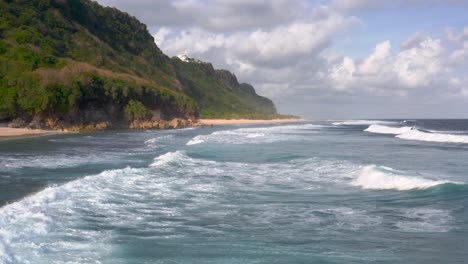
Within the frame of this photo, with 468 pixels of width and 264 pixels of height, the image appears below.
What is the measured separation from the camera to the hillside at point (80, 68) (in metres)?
53.1

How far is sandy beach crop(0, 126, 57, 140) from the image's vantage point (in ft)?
139

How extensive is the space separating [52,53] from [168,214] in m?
66.0

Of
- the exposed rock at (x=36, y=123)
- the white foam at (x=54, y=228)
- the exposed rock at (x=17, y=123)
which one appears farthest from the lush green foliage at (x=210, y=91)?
the white foam at (x=54, y=228)

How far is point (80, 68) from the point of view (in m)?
64.0

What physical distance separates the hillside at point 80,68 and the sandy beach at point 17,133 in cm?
300

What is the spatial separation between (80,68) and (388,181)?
2137 inches

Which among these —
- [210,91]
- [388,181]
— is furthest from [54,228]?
[210,91]

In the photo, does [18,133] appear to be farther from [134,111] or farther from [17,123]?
[134,111]

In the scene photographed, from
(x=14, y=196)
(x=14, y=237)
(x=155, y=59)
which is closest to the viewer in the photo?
(x=14, y=237)

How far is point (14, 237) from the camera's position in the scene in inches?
382

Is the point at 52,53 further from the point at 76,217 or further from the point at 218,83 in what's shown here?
the point at 218,83

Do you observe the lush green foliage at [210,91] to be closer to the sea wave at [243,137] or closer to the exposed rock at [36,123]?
the sea wave at [243,137]

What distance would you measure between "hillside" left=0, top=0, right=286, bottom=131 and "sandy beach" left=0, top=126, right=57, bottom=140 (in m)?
3.00

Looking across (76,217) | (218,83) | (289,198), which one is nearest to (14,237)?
(76,217)
